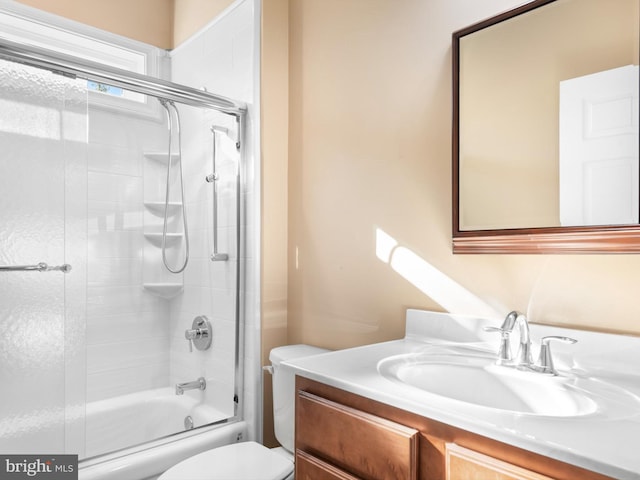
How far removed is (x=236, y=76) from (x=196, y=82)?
0.49 metres

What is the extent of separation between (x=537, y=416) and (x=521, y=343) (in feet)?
A: 1.25

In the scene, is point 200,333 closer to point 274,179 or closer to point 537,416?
point 274,179

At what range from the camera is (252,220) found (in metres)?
2.13

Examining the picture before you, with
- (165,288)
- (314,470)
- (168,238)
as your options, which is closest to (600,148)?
(314,470)

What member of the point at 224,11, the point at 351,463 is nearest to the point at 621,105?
the point at 351,463

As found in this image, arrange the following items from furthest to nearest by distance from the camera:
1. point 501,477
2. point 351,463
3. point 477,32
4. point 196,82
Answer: point 196,82
point 477,32
point 351,463
point 501,477

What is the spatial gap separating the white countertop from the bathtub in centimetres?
92

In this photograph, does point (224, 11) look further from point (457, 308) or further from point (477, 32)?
point (457, 308)

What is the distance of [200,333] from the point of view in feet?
7.45

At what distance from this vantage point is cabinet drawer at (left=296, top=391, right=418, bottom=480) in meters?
0.91

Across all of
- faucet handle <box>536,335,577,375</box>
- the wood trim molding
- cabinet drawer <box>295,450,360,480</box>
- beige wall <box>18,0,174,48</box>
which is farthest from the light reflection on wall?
beige wall <box>18,0,174,48</box>

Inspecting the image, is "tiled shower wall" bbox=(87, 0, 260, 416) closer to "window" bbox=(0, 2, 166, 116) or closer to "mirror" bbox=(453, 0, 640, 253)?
"window" bbox=(0, 2, 166, 116)

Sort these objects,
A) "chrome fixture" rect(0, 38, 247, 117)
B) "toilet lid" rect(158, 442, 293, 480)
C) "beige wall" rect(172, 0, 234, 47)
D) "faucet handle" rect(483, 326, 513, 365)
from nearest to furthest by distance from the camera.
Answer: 1. "faucet handle" rect(483, 326, 513, 365)
2. "toilet lid" rect(158, 442, 293, 480)
3. "chrome fixture" rect(0, 38, 247, 117)
4. "beige wall" rect(172, 0, 234, 47)

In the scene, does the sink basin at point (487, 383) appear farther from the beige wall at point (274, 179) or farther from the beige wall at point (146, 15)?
the beige wall at point (146, 15)
